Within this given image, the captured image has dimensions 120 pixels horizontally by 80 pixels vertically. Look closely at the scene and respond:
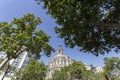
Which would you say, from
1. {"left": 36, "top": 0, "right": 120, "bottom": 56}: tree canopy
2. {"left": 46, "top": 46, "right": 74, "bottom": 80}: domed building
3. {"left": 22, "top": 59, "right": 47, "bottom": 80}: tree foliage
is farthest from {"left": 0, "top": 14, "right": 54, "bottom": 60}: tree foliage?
{"left": 46, "top": 46, "right": 74, "bottom": 80}: domed building

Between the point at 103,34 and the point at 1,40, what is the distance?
1286 centimetres

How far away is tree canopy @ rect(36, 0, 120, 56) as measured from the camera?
547 inches

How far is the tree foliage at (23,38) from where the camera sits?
21516mm

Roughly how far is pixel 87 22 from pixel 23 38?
396 inches

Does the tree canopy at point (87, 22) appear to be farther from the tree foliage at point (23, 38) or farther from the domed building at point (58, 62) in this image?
the domed building at point (58, 62)

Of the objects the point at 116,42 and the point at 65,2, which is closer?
the point at 65,2

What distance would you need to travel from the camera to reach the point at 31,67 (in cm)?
4025

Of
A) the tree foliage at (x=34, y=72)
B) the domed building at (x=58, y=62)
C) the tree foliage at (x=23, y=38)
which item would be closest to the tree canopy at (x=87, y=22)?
the tree foliage at (x=23, y=38)

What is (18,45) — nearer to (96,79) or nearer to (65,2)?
(65,2)

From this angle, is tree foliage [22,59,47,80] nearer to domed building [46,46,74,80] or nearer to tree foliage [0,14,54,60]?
tree foliage [0,14,54,60]

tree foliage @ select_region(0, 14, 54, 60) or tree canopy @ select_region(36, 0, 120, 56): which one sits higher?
tree foliage @ select_region(0, 14, 54, 60)

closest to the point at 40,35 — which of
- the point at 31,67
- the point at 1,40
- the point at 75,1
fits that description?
the point at 1,40

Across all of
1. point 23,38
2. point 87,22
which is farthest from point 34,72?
point 87,22

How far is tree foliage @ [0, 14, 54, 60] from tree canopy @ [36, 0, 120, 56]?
6503mm
